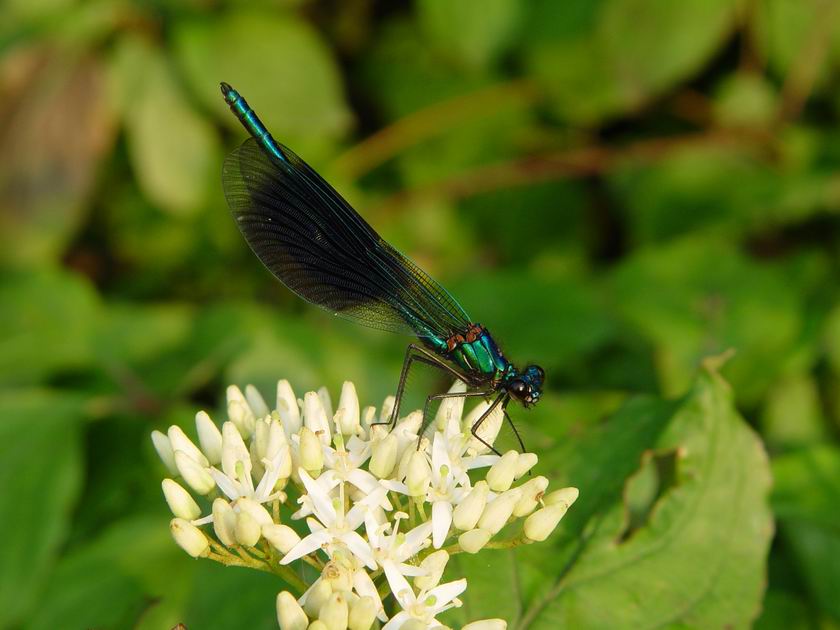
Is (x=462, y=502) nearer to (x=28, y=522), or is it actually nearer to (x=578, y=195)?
(x=28, y=522)

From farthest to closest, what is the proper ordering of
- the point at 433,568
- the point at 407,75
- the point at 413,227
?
1. the point at 407,75
2. the point at 413,227
3. the point at 433,568

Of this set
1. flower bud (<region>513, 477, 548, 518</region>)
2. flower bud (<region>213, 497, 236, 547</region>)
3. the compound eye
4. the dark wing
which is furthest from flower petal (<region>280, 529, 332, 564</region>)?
the dark wing

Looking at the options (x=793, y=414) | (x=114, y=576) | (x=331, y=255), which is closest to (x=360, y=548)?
(x=331, y=255)

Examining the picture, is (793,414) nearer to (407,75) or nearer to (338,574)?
(338,574)

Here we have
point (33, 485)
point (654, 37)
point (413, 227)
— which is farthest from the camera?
point (413, 227)

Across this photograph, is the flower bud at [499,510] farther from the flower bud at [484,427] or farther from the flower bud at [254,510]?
the flower bud at [254,510]

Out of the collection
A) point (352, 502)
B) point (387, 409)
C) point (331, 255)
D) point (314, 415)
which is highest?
point (331, 255)

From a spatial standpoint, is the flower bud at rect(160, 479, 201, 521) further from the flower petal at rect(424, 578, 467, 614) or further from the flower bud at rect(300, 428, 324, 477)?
the flower petal at rect(424, 578, 467, 614)
